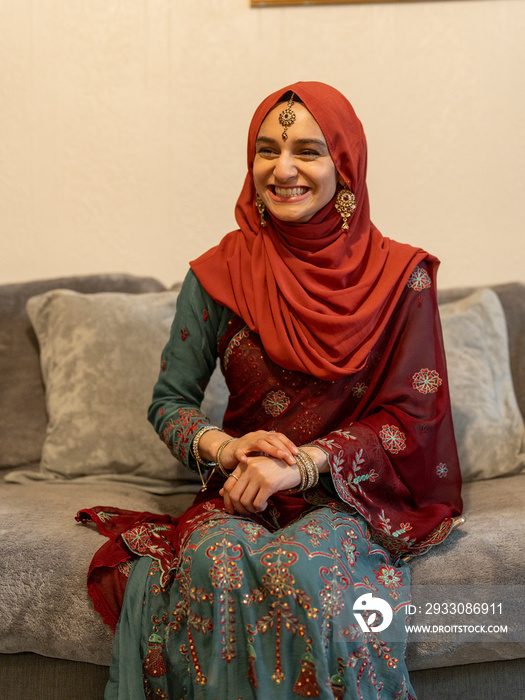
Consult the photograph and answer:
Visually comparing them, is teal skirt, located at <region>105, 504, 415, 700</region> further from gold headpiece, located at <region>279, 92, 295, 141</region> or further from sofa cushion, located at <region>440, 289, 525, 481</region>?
gold headpiece, located at <region>279, 92, 295, 141</region>

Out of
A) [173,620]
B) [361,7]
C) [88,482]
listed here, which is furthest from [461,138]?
[173,620]

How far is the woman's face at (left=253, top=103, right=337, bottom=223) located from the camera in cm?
157

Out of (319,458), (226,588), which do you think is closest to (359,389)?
(319,458)

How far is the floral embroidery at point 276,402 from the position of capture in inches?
64.4

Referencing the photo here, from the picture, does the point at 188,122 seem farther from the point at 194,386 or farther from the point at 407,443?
the point at 407,443

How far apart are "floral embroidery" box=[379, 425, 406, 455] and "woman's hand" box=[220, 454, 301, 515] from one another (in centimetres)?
22

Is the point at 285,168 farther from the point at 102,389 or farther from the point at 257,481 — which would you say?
the point at 102,389

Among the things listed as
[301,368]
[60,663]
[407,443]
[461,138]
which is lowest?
[60,663]

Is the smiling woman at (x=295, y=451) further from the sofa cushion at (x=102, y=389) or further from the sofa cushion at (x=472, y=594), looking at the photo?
the sofa cushion at (x=102, y=389)

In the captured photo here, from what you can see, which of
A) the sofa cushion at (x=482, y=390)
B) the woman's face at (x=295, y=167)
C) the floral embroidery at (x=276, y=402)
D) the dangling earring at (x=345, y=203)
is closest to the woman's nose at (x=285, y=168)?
the woman's face at (x=295, y=167)

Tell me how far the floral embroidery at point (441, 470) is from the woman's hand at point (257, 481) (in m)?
0.38

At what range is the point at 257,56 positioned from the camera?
7.99 feet

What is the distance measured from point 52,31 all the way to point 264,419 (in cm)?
158

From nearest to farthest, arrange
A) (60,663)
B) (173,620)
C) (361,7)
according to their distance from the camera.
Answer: (173,620) < (60,663) < (361,7)
